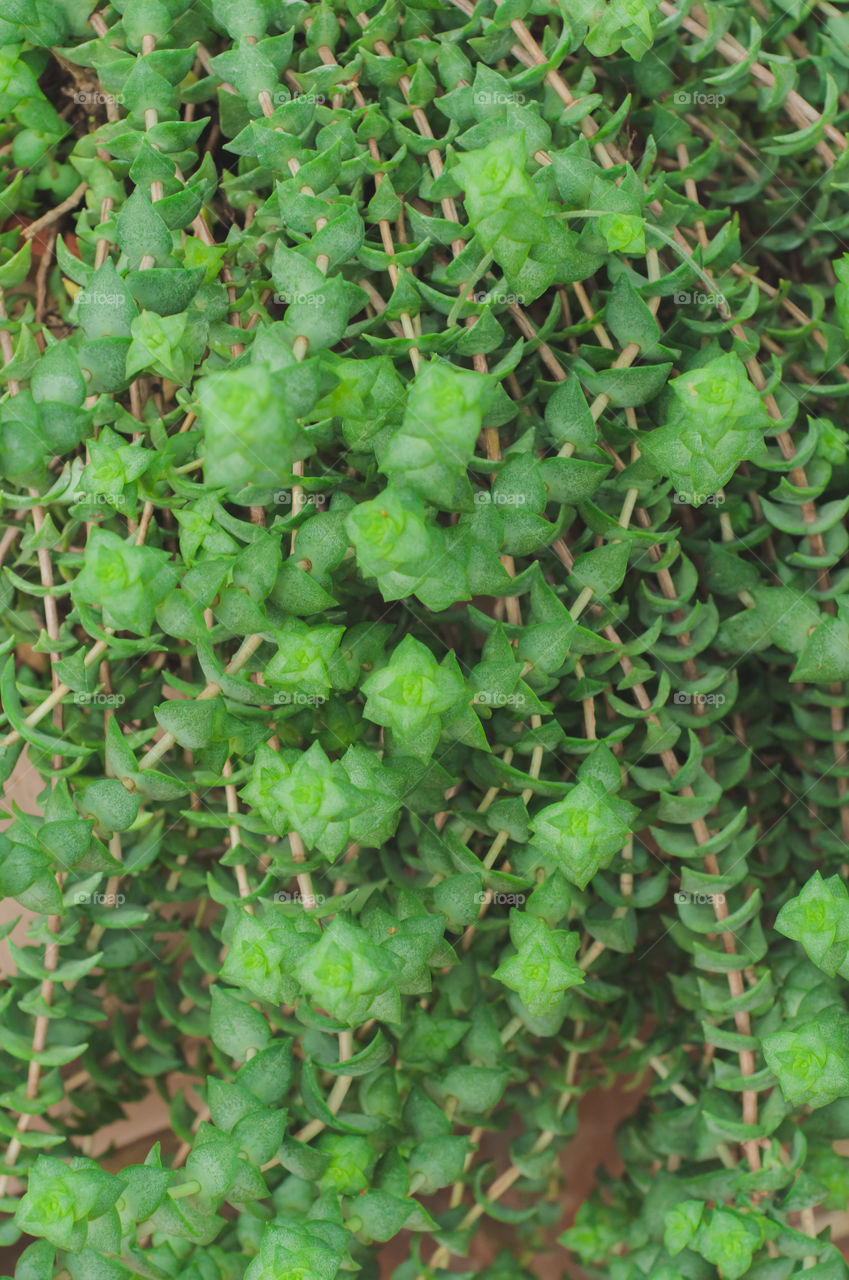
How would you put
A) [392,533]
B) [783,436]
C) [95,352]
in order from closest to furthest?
[392,533], [95,352], [783,436]

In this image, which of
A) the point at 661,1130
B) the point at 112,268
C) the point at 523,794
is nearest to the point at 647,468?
the point at 523,794

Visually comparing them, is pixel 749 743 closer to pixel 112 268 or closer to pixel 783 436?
pixel 783 436

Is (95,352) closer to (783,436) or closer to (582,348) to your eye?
(582,348)

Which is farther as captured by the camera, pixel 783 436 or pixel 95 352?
pixel 783 436

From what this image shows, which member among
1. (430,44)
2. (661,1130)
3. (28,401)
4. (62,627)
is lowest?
(661,1130)

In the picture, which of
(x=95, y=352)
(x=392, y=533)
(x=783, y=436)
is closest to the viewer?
(x=392, y=533)

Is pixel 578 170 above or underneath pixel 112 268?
above

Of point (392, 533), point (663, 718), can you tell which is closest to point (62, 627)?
point (392, 533)
